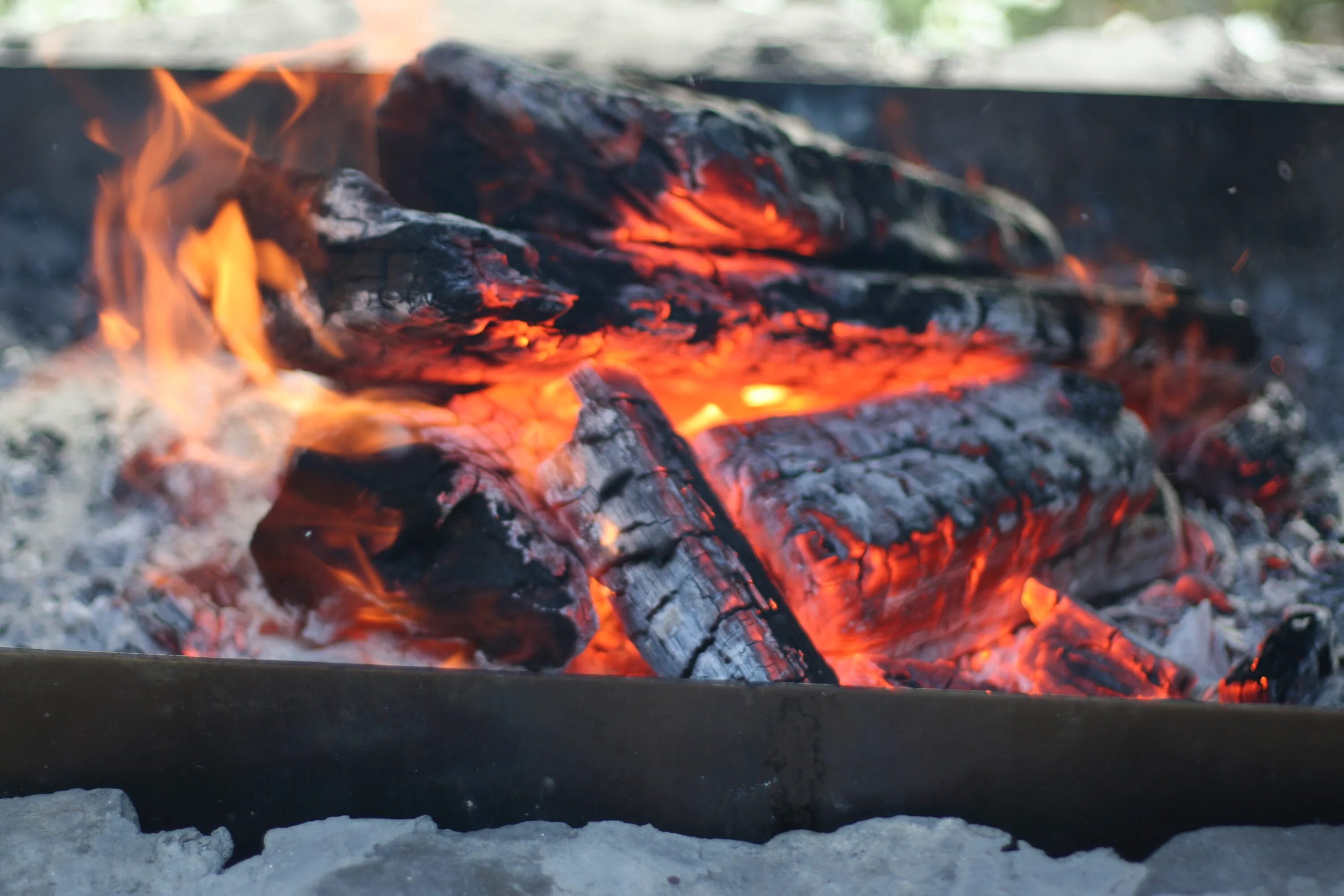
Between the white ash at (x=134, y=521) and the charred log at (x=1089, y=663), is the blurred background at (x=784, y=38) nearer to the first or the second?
the white ash at (x=134, y=521)

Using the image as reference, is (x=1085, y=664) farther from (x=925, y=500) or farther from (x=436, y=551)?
(x=436, y=551)

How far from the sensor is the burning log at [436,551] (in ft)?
4.46

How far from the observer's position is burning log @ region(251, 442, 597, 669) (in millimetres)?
1359

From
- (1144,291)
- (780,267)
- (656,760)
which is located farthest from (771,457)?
(1144,291)

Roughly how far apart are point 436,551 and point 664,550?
0.37 m

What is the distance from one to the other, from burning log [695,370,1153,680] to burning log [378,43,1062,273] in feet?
1.27

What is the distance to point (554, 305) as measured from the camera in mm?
1436

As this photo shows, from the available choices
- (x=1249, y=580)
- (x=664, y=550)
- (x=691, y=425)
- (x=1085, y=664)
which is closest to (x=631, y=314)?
(x=691, y=425)

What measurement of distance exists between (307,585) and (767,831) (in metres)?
0.85

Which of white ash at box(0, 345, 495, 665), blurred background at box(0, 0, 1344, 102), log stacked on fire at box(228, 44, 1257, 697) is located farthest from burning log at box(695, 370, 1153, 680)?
blurred background at box(0, 0, 1344, 102)

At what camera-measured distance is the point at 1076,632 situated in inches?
56.5

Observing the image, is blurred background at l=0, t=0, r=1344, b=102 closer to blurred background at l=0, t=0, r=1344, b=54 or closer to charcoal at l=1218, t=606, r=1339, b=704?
blurred background at l=0, t=0, r=1344, b=54

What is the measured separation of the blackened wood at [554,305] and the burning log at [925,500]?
0.47ft

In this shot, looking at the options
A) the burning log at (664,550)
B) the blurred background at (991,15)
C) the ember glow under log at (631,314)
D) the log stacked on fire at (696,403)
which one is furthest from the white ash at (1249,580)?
the blurred background at (991,15)
